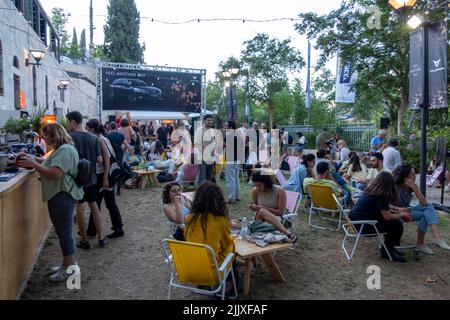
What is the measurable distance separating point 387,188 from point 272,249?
1897mm

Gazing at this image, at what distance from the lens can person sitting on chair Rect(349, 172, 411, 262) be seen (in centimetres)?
463

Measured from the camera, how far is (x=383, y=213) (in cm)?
462

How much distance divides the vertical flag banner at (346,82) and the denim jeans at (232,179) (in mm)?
10520

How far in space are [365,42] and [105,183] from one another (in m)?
13.5

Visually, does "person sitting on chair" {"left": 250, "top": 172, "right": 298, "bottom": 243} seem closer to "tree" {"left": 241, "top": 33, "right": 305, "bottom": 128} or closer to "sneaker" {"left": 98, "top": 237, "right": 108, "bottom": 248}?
"sneaker" {"left": 98, "top": 237, "right": 108, "bottom": 248}

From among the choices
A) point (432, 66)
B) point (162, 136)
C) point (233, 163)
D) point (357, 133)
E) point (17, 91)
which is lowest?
point (233, 163)

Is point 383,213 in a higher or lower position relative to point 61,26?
lower

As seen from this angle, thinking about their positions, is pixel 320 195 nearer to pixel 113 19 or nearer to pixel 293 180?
pixel 293 180

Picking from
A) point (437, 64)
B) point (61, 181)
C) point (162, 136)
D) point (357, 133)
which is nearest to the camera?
point (61, 181)

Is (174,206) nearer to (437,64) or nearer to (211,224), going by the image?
(211,224)

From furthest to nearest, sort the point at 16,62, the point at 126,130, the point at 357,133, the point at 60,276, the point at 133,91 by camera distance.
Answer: the point at 357,133 → the point at 133,91 → the point at 16,62 → the point at 126,130 → the point at 60,276

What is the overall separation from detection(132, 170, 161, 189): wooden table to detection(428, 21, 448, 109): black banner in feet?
21.1

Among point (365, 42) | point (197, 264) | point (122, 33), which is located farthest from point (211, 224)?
point (122, 33)
